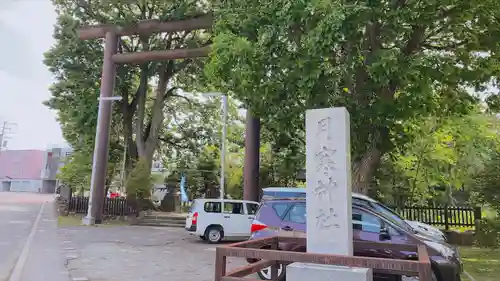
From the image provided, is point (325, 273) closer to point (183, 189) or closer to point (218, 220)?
point (218, 220)

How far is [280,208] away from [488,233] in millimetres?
9470

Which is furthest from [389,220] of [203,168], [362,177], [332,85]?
[203,168]

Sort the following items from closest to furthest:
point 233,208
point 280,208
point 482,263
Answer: point 280,208
point 482,263
point 233,208

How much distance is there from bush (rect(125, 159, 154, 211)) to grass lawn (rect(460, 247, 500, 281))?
15.4 m

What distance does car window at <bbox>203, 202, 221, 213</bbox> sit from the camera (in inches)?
524

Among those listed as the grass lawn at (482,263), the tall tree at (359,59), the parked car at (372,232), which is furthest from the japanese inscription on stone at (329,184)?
the grass lawn at (482,263)

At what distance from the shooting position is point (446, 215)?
1478cm

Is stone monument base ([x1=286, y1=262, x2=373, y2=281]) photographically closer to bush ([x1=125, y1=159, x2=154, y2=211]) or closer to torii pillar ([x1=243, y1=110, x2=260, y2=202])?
torii pillar ([x1=243, y1=110, x2=260, y2=202])

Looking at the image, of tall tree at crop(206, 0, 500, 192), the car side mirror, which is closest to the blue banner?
tall tree at crop(206, 0, 500, 192)

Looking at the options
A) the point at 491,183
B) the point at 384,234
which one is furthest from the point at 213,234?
the point at 491,183

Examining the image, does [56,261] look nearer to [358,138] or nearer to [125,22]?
[358,138]

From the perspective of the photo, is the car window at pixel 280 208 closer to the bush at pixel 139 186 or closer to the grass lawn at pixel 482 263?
the grass lawn at pixel 482 263

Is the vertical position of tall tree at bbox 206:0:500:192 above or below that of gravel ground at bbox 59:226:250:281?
above

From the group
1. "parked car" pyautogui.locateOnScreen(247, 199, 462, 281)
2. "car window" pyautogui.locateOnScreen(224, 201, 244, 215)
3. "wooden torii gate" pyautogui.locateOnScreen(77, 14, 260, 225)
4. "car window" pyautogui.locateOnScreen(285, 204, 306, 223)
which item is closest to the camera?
"parked car" pyautogui.locateOnScreen(247, 199, 462, 281)
